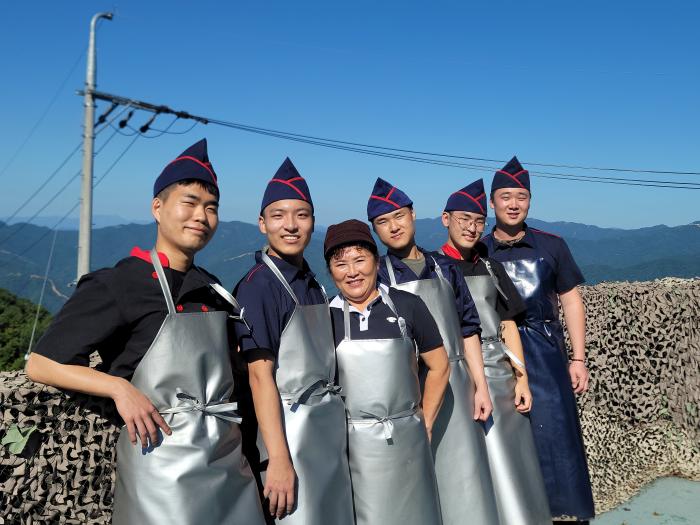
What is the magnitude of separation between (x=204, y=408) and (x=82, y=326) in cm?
47

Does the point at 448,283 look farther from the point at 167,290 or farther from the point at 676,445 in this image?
the point at 676,445

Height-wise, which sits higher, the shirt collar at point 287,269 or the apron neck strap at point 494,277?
the shirt collar at point 287,269

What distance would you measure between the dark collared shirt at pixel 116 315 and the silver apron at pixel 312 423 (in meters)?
0.41

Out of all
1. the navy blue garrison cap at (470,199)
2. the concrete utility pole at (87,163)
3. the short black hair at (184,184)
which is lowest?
the short black hair at (184,184)

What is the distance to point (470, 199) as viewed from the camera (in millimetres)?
3439

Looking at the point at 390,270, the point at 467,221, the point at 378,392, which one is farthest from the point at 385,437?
the point at 467,221

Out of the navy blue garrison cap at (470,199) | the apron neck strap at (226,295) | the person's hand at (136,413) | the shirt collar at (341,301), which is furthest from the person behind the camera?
the navy blue garrison cap at (470,199)

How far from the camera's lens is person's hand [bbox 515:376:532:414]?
10.9 feet

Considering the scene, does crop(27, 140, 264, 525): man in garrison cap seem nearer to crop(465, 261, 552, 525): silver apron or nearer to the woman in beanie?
the woman in beanie

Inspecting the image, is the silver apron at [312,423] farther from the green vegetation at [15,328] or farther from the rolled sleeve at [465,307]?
the green vegetation at [15,328]

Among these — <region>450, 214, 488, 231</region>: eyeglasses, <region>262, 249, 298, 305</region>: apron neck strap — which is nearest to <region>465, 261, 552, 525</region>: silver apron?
<region>450, 214, 488, 231</region>: eyeglasses

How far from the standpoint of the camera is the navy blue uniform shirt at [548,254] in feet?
12.1

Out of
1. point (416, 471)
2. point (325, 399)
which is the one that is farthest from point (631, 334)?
point (325, 399)

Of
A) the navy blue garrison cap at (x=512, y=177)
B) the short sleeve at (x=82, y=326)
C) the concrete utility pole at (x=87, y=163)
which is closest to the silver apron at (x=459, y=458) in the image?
the navy blue garrison cap at (x=512, y=177)
